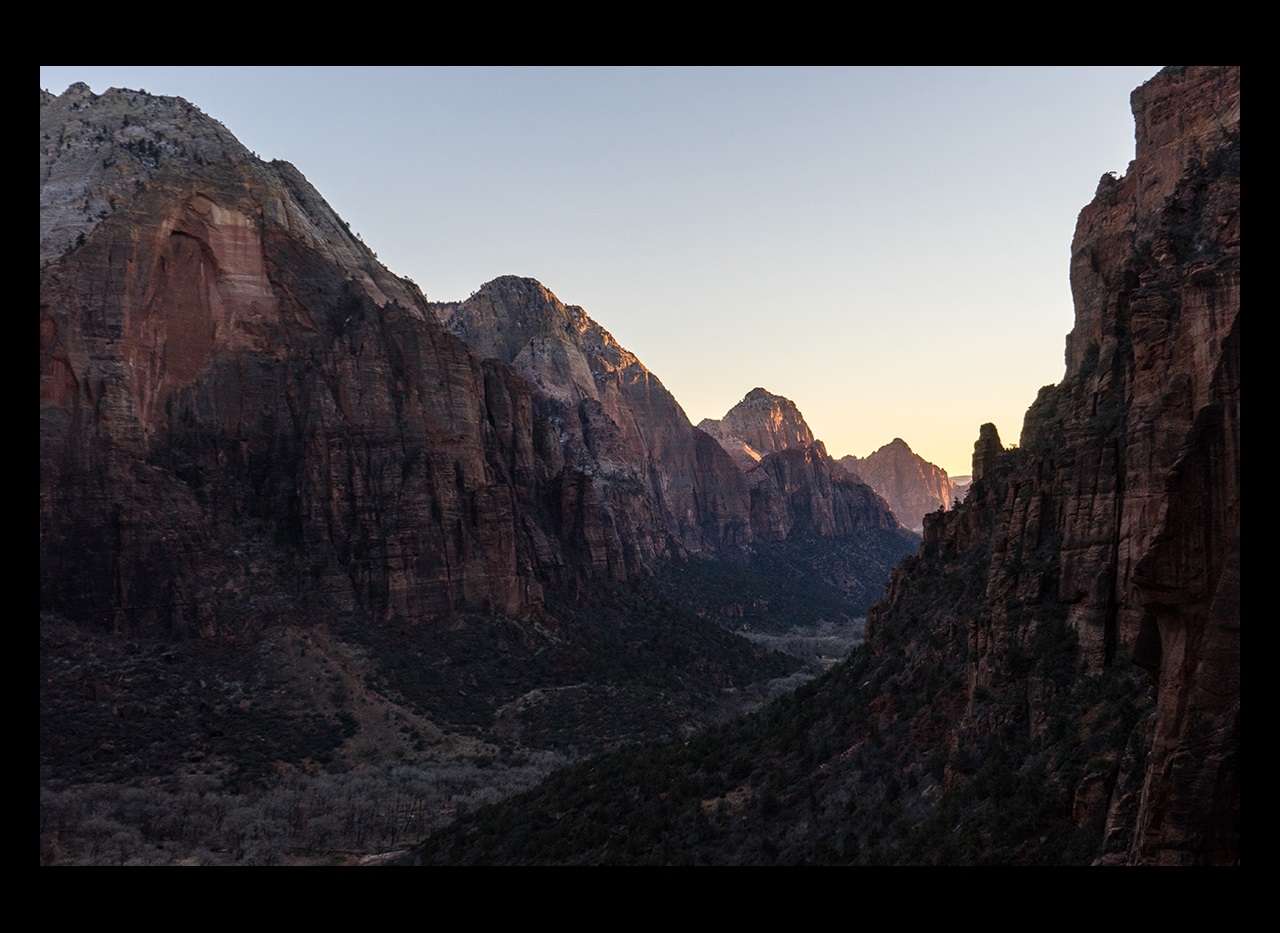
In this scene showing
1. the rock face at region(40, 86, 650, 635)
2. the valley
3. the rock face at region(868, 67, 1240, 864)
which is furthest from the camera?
the rock face at region(40, 86, 650, 635)

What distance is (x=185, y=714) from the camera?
56656mm

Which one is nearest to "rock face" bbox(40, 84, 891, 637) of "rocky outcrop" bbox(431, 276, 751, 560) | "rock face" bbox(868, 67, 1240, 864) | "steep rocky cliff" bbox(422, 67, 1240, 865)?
"rocky outcrop" bbox(431, 276, 751, 560)

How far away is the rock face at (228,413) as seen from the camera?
6375cm

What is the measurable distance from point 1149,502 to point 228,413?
68.4 m

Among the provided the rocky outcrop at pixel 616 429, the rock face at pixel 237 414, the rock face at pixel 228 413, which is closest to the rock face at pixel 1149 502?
the rock face at pixel 237 414

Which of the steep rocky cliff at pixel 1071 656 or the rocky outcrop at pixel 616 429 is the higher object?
the rocky outcrop at pixel 616 429

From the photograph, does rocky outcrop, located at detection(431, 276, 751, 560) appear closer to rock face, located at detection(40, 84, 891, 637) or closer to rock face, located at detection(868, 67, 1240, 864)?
rock face, located at detection(40, 84, 891, 637)

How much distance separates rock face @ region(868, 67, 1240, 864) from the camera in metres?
10.4

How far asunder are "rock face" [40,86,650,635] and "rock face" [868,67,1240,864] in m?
42.8

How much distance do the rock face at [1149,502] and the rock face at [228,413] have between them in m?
42.8

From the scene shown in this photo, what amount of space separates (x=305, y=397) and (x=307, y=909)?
73122 millimetres

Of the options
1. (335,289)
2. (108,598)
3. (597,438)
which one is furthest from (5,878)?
(597,438)

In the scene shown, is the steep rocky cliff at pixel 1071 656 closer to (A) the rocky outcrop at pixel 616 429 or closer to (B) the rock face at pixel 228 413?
(B) the rock face at pixel 228 413
